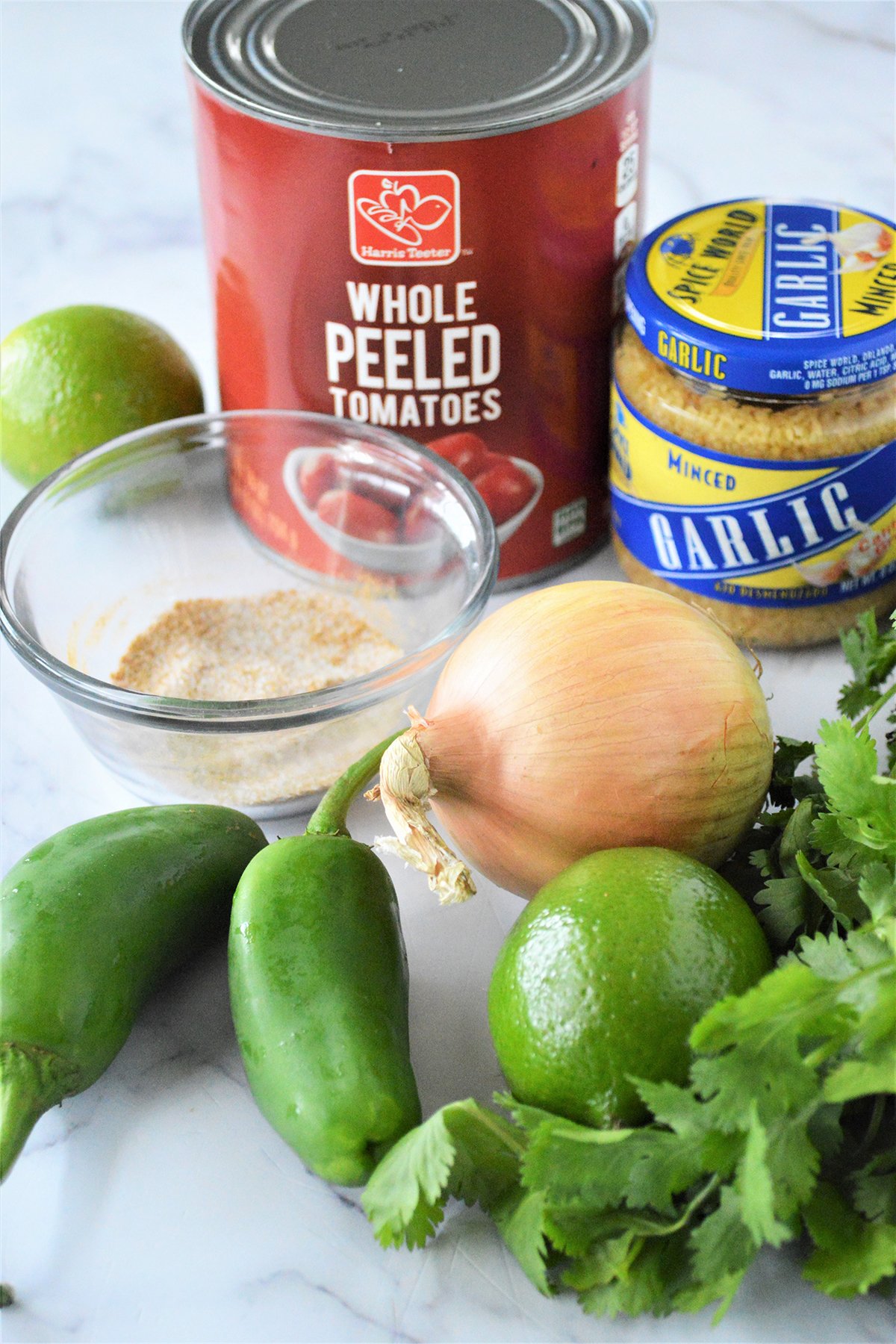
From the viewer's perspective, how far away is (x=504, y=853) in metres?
0.79

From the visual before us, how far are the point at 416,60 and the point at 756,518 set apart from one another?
0.41 meters

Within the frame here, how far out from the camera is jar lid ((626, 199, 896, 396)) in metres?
0.91

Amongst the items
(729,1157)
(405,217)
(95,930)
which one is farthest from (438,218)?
(729,1157)

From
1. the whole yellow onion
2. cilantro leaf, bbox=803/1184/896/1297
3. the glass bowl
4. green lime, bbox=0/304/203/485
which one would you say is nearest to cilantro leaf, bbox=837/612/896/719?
the whole yellow onion

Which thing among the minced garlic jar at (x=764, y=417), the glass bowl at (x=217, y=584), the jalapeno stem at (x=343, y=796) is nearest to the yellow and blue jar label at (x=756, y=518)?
the minced garlic jar at (x=764, y=417)

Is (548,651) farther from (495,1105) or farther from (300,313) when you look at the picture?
(300,313)

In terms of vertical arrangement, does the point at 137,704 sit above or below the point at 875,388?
below

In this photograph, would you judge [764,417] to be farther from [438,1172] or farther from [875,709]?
[438,1172]

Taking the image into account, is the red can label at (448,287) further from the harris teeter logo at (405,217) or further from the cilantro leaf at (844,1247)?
the cilantro leaf at (844,1247)

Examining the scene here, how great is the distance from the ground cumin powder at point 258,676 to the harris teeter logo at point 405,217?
270 mm

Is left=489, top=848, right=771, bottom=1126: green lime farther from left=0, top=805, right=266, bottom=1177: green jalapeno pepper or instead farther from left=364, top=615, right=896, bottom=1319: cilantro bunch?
left=0, top=805, right=266, bottom=1177: green jalapeno pepper

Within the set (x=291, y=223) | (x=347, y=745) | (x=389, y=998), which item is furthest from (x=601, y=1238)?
(x=291, y=223)

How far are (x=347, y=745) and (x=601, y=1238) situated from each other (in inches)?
14.8

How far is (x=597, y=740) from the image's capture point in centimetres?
75
